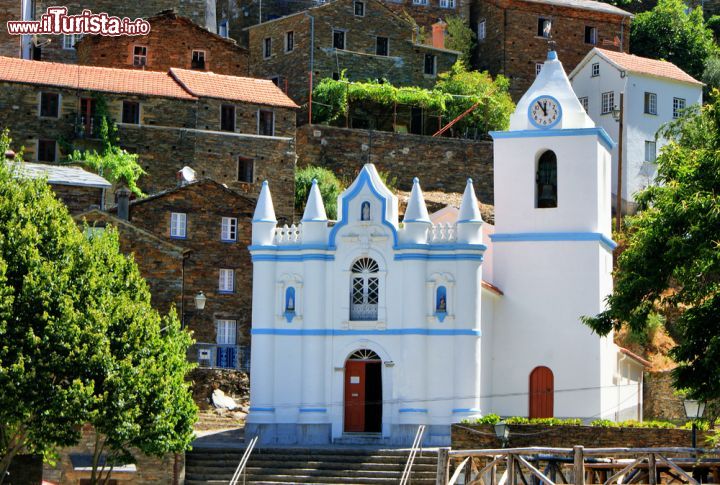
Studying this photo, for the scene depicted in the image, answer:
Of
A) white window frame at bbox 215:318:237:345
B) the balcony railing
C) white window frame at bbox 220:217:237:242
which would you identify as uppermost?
white window frame at bbox 220:217:237:242

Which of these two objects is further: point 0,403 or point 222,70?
point 222,70

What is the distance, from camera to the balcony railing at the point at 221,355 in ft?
214

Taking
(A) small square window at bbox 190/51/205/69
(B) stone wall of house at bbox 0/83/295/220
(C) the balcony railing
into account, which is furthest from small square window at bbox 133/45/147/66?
(C) the balcony railing

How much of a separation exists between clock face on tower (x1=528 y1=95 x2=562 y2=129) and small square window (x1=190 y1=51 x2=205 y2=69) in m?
25.3

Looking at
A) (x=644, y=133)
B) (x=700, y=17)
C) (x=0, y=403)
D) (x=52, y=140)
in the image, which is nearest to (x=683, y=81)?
(x=644, y=133)

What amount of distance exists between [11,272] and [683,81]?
4793 cm

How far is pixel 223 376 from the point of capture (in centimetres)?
6122

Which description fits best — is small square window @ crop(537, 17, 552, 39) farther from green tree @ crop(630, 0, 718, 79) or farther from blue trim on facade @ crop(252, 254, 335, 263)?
blue trim on facade @ crop(252, 254, 335, 263)

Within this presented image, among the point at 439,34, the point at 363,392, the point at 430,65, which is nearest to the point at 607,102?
the point at 430,65

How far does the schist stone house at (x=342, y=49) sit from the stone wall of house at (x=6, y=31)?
12917 millimetres

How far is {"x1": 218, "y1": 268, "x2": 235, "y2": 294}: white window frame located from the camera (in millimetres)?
66438

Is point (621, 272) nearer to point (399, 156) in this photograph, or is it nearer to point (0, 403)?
point (0, 403)

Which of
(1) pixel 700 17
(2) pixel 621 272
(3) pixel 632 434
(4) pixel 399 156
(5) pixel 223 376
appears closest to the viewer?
(2) pixel 621 272

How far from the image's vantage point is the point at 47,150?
7125cm
